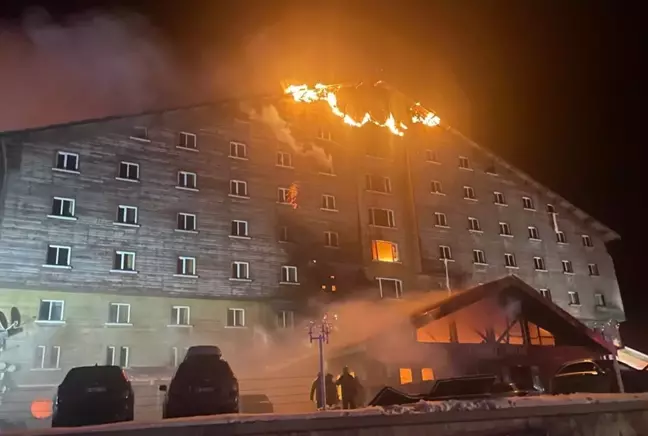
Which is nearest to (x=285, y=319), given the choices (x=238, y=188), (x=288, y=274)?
(x=288, y=274)

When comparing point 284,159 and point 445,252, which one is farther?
point 445,252

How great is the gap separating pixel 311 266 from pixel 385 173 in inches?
329

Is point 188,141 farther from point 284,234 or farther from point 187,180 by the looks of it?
point 284,234

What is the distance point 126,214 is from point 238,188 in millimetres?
5924

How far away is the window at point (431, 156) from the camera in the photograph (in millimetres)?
35250

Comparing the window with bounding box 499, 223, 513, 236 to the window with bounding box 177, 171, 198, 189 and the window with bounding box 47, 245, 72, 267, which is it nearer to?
the window with bounding box 177, 171, 198, 189

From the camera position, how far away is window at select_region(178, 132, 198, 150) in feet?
91.5

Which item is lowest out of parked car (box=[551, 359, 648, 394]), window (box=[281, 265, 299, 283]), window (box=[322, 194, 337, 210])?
parked car (box=[551, 359, 648, 394])

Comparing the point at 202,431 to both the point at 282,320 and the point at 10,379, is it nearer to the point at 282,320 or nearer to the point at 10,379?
the point at 10,379

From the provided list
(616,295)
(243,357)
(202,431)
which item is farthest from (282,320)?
(616,295)

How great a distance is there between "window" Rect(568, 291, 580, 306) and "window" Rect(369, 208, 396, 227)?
14.1 meters

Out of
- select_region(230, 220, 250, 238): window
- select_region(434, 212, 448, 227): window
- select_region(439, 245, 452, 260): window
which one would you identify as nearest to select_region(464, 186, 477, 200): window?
select_region(434, 212, 448, 227): window

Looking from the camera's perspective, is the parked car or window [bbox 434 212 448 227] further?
window [bbox 434 212 448 227]

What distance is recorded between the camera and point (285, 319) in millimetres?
27359
